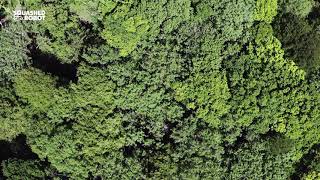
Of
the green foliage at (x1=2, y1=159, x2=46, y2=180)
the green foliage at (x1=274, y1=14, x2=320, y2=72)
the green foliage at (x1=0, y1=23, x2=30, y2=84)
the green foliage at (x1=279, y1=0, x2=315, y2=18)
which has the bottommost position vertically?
the green foliage at (x1=2, y1=159, x2=46, y2=180)

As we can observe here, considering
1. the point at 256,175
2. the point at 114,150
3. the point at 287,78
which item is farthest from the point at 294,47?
the point at 114,150

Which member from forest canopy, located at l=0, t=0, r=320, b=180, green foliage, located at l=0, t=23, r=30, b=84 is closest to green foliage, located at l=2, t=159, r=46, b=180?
forest canopy, located at l=0, t=0, r=320, b=180

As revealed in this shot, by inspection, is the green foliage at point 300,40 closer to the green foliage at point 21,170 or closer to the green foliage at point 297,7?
the green foliage at point 297,7

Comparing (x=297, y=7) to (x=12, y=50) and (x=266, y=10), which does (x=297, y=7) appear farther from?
(x=12, y=50)

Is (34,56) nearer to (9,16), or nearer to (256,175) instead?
(9,16)

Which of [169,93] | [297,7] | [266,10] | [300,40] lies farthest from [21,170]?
[297,7]

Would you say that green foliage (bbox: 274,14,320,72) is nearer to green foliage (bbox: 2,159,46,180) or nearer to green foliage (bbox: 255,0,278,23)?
green foliage (bbox: 255,0,278,23)

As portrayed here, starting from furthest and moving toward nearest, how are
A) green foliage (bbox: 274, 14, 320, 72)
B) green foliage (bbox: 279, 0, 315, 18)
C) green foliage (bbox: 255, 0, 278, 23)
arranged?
green foliage (bbox: 279, 0, 315, 18) → green foliage (bbox: 255, 0, 278, 23) → green foliage (bbox: 274, 14, 320, 72)

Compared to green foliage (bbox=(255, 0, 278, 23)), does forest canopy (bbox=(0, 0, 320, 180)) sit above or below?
below

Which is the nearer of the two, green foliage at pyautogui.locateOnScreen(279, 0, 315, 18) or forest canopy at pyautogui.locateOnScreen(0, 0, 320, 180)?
forest canopy at pyautogui.locateOnScreen(0, 0, 320, 180)
